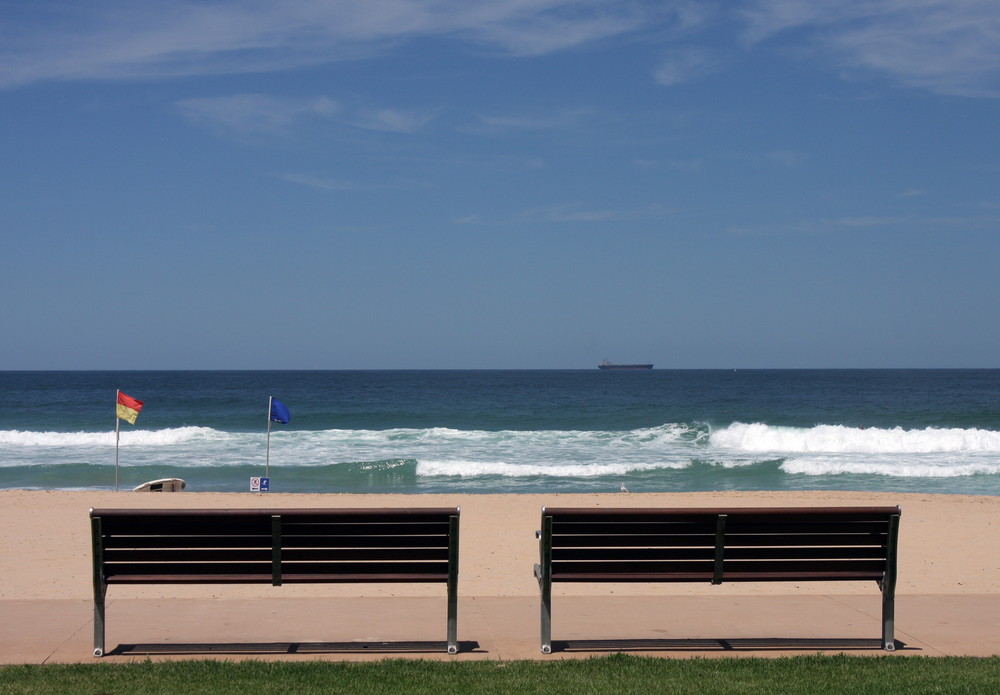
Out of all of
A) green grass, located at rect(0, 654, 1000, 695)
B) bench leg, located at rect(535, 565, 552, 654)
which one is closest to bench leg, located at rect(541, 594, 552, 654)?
bench leg, located at rect(535, 565, 552, 654)

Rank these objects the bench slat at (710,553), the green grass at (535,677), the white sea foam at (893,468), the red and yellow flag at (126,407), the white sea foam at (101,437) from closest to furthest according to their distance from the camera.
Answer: the green grass at (535,677) < the bench slat at (710,553) < the red and yellow flag at (126,407) < the white sea foam at (893,468) < the white sea foam at (101,437)

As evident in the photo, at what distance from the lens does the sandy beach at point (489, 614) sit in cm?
577

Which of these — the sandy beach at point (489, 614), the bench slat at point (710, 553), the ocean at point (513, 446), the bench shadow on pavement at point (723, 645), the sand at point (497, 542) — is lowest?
the ocean at point (513, 446)

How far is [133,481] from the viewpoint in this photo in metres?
23.8

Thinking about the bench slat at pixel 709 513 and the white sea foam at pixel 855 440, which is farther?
the white sea foam at pixel 855 440

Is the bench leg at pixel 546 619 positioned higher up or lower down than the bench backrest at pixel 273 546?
lower down

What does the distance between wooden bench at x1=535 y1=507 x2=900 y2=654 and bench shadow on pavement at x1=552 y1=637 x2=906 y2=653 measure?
0.18 meters

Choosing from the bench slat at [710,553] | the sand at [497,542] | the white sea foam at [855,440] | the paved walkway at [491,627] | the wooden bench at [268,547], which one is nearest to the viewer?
the wooden bench at [268,547]

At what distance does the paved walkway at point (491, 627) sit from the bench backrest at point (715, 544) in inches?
19.2

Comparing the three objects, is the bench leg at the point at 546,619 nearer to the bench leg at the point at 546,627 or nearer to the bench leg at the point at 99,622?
the bench leg at the point at 546,627

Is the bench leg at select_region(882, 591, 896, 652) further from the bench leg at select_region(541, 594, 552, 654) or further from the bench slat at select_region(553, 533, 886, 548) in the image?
the bench leg at select_region(541, 594, 552, 654)

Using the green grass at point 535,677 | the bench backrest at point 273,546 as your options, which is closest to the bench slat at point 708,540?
the green grass at point 535,677

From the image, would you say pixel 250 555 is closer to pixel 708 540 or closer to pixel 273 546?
pixel 273 546

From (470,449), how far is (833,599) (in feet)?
88.6
